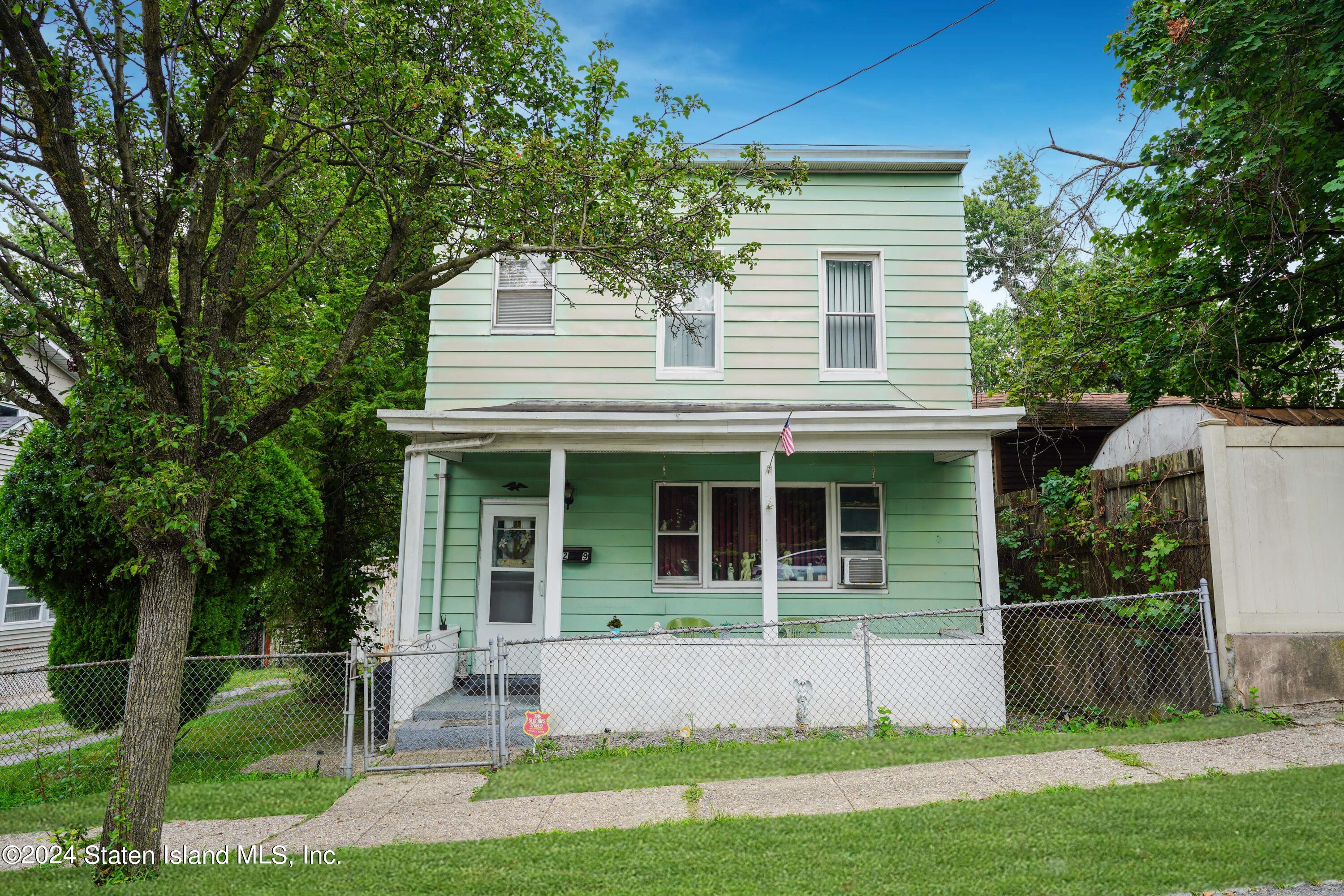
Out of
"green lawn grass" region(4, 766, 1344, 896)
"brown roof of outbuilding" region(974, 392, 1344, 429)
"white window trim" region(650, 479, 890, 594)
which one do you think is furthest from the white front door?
"brown roof of outbuilding" region(974, 392, 1344, 429)

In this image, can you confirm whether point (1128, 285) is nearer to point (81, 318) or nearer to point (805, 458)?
point (805, 458)

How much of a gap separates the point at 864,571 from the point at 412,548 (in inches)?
212

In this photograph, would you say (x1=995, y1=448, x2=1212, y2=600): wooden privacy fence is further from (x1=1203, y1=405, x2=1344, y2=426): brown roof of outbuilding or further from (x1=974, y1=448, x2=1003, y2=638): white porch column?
(x1=974, y1=448, x2=1003, y2=638): white porch column

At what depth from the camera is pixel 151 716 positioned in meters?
4.84

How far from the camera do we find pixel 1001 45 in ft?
30.6

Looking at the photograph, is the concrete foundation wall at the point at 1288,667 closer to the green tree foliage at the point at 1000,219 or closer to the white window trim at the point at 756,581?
the white window trim at the point at 756,581

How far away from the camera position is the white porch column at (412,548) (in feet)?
29.9

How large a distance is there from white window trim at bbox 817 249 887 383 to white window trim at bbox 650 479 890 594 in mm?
1402

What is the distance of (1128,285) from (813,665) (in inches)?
297

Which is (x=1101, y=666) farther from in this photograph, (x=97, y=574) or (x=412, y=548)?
(x=97, y=574)

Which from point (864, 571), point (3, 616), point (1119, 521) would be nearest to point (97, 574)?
point (864, 571)

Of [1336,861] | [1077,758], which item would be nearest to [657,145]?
[1077,758]

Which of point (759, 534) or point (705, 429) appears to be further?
A: point (759, 534)

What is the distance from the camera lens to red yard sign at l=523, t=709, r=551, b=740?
8.11m
